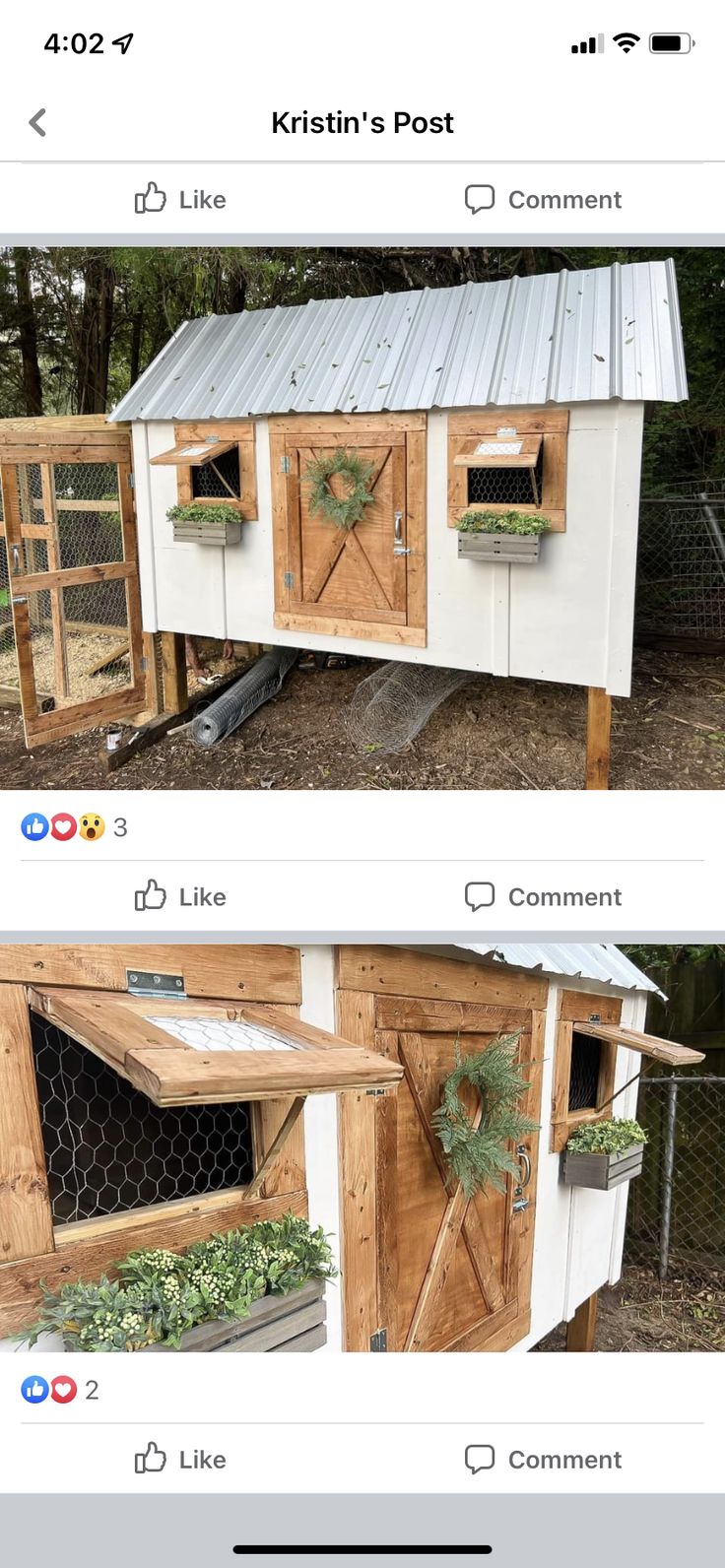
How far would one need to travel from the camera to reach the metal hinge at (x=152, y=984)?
2.54 m

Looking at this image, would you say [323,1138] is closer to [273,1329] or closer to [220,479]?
[273,1329]

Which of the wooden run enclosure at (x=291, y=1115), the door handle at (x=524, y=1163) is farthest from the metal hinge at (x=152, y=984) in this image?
the door handle at (x=524, y=1163)

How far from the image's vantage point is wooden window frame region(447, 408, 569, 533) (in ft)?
13.7

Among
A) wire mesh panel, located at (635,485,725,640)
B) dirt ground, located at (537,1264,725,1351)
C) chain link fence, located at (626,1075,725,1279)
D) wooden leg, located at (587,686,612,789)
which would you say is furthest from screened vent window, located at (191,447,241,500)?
dirt ground, located at (537,1264,725,1351)

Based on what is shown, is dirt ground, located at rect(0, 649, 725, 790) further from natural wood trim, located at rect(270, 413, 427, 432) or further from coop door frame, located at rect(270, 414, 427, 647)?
natural wood trim, located at rect(270, 413, 427, 432)

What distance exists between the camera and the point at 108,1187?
2662 millimetres

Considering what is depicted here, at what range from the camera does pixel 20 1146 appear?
89.7 inches

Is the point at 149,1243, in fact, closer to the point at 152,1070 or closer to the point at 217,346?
the point at 152,1070

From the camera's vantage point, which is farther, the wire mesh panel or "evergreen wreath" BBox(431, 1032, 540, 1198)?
the wire mesh panel

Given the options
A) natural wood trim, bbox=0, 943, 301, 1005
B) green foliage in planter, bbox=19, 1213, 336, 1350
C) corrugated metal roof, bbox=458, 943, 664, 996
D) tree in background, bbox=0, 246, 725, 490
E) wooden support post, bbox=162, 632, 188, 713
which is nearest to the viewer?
green foliage in planter, bbox=19, 1213, 336, 1350

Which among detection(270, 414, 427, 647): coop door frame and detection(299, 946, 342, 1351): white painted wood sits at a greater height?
detection(270, 414, 427, 647): coop door frame

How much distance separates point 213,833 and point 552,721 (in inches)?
143
